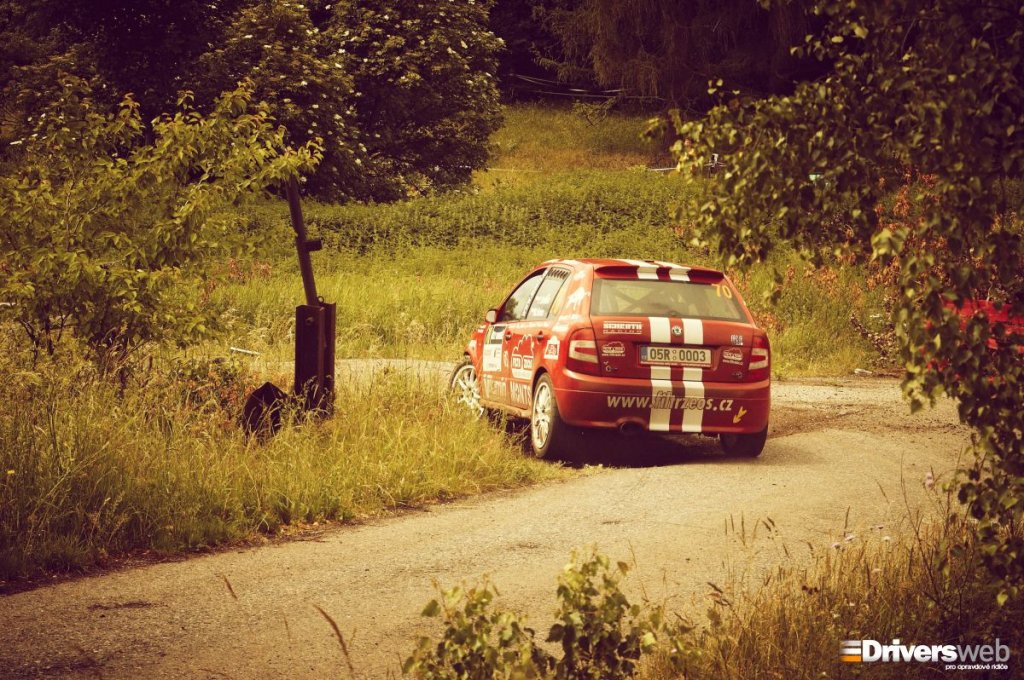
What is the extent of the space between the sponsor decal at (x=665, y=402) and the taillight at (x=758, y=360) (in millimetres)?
382

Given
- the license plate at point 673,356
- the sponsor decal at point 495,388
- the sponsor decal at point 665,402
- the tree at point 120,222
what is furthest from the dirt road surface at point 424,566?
the tree at point 120,222

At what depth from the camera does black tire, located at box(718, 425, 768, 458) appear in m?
10.6

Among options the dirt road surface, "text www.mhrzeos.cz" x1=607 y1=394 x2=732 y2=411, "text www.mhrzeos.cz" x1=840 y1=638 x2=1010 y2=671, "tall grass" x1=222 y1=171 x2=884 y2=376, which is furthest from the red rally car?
"text www.mhrzeos.cz" x1=840 y1=638 x2=1010 y2=671

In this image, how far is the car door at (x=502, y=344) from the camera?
1152 cm

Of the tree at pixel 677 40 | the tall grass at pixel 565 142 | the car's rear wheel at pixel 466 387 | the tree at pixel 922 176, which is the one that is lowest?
the car's rear wheel at pixel 466 387

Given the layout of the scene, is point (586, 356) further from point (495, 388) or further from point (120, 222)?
point (120, 222)

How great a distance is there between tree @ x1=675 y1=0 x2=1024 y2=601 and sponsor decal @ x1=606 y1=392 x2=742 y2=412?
5.30 meters

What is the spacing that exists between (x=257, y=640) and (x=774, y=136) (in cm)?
319

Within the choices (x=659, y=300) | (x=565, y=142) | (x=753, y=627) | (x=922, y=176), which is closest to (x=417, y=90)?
(x=565, y=142)

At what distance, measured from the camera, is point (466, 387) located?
40.4 feet

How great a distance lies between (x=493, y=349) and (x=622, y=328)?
2.21 meters

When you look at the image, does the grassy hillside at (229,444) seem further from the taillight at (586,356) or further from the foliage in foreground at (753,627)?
the foliage in foreground at (753,627)

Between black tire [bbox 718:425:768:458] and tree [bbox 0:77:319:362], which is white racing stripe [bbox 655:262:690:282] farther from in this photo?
tree [bbox 0:77:319:362]

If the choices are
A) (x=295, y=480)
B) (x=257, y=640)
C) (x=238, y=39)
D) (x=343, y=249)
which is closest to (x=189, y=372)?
(x=295, y=480)
